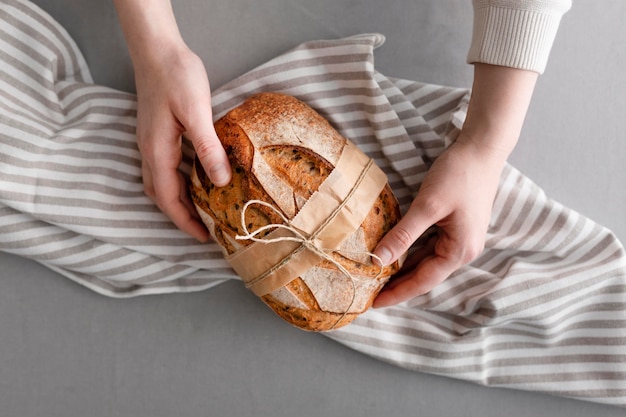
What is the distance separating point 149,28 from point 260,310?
54cm

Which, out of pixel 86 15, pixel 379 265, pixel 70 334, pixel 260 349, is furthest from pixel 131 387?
pixel 86 15

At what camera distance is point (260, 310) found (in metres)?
1.02

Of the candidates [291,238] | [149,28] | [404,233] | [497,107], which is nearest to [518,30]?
[497,107]

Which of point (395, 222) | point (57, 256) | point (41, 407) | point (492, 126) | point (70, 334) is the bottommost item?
point (41, 407)

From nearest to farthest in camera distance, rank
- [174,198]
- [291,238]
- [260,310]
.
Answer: [291,238]
[174,198]
[260,310]

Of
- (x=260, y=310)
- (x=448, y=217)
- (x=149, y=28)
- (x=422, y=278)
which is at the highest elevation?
(x=149, y=28)

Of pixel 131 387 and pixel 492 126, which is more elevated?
pixel 492 126

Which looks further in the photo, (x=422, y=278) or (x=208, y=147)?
(x=422, y=278)

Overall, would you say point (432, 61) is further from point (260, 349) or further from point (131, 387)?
point (131, 387)

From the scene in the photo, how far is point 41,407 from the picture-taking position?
1.02m

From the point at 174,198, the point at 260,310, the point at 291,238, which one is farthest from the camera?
the point at 260,310

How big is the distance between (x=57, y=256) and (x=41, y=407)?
1.00 feet

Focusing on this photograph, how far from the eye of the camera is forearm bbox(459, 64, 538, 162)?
2.76 feet

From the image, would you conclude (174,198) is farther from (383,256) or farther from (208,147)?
(383,256)
